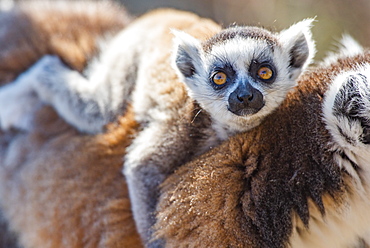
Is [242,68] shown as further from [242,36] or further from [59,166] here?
[59,166]

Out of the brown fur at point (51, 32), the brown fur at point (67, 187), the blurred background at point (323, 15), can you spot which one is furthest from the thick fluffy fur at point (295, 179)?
the blurred background at point (323, 15)

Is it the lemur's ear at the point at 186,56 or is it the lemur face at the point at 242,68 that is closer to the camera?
the lemur face at the point at 242,68

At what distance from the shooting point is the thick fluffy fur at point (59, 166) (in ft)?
12.5

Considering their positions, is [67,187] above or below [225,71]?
below

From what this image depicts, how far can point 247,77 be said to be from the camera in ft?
10.6

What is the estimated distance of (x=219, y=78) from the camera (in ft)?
10.9

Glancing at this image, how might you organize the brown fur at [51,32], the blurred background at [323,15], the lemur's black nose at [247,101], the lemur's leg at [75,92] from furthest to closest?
the blurred background at [323,15]
the brown fur at [51,32]
the lemur's leg at [75,92]
the lemur's black nose at [247,101]

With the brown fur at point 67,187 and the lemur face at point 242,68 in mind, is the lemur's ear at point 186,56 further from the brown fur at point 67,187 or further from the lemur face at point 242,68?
the brown fur at point 67,187

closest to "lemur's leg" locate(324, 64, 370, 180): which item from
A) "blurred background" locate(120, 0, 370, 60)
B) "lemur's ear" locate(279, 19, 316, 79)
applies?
"lemur's ear" locate(279, 19, 316, 79)

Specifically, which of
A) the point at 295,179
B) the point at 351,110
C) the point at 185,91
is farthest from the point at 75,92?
the point at 351,110

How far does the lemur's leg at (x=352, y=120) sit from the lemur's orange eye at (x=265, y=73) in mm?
549

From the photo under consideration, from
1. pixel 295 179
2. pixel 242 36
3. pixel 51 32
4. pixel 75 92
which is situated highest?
pixel 51 32

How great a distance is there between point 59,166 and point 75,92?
0.75 meters

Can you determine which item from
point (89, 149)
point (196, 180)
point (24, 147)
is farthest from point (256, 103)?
point (24, 147)
